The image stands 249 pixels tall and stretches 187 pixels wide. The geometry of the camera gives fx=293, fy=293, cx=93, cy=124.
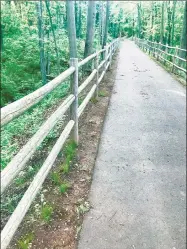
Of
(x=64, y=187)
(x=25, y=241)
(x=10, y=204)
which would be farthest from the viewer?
(x=64, y=187)

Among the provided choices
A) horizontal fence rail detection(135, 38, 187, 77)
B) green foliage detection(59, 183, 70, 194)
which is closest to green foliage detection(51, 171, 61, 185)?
green foliage detection(59, 183, 70, 194)

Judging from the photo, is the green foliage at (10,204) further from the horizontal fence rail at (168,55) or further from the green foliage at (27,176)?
the horizontal fence rail at (168,55)

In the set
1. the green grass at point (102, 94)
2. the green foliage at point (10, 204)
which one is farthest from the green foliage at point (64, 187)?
the green grass at point (102, 94)

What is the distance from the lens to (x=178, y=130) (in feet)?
21.2

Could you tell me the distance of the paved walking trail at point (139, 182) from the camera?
313 centimetres

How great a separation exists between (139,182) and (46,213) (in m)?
1.52

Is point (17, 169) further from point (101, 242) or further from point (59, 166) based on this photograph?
point (59, 166)

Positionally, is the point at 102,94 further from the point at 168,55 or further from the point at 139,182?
the point at 168,55

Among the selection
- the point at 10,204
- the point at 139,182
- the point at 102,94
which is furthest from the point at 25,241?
the point at 102,94

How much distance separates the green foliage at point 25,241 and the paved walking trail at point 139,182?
0.49 meters

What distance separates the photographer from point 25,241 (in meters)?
2.85

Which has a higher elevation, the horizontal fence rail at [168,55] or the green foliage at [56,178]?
the horizontal fence rail at [168,55]

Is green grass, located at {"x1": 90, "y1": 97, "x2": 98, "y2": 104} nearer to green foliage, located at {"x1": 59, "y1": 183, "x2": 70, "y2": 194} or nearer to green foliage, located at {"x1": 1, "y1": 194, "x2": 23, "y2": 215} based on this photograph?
green foliage, located at {"x1": 59, "y1": 183, "x2": 70, "y2": 194}

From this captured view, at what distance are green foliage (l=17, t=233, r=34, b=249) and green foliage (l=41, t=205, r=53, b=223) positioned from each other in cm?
28
